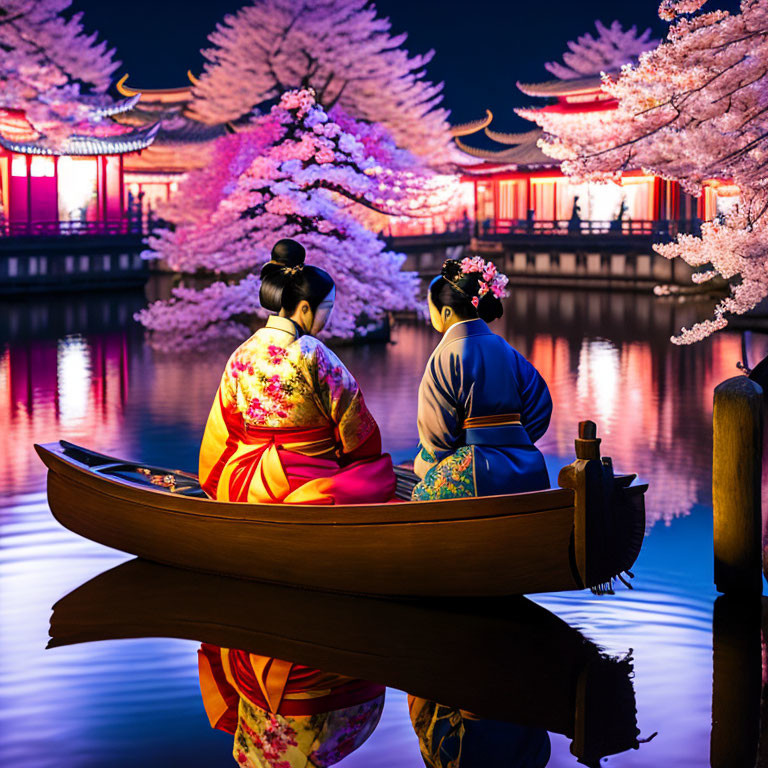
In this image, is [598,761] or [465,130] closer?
[598,761]

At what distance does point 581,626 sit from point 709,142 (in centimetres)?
591

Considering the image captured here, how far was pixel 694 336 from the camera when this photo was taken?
11.4m

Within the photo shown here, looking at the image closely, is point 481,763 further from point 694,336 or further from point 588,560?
point 694,336

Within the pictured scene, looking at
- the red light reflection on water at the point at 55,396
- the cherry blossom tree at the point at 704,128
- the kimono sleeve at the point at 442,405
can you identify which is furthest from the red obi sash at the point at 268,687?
the cherry blossom tree at the point at 704,128

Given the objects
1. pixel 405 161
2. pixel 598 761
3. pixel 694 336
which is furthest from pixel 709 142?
pixel 405 161

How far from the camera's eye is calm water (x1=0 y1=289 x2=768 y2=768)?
449 cm

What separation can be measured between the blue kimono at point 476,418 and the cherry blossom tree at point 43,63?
2539cm

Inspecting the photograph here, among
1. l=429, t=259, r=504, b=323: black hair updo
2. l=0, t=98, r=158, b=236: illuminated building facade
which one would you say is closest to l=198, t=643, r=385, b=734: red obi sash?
l=429, t=259, r=504, b=323: black hair updo

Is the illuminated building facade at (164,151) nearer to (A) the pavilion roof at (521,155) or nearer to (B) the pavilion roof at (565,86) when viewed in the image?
(A) the pavilion roof at (521,155)

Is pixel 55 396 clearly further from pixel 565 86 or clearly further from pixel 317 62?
pixel 565 86

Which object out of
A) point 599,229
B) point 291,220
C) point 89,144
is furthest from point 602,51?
point 291,220

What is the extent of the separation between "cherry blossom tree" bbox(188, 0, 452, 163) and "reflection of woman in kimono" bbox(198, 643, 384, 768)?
18.0 m

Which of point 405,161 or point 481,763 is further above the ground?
point 405,161

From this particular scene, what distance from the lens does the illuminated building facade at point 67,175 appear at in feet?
105
